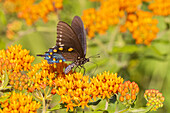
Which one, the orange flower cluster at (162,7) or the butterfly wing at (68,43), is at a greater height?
the orange flower cluster at (162,7)

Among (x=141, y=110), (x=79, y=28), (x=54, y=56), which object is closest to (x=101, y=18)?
(x=79, y=28)

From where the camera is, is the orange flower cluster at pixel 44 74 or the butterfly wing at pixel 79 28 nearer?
the orange flower cluster at pixel 44 74

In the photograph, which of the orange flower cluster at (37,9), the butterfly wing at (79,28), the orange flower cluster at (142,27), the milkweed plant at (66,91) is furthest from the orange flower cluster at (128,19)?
the milkweed plant at (66,91)

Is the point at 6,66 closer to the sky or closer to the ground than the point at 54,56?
closer to the ground

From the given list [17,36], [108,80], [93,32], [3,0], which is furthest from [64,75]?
[3,0]

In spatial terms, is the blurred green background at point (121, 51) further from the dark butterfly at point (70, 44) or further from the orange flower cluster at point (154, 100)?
the orange flower cluster at point (154, 100)

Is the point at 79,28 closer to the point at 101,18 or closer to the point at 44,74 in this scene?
the point at 44,74

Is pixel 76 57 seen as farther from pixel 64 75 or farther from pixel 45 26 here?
pixel 45 26
